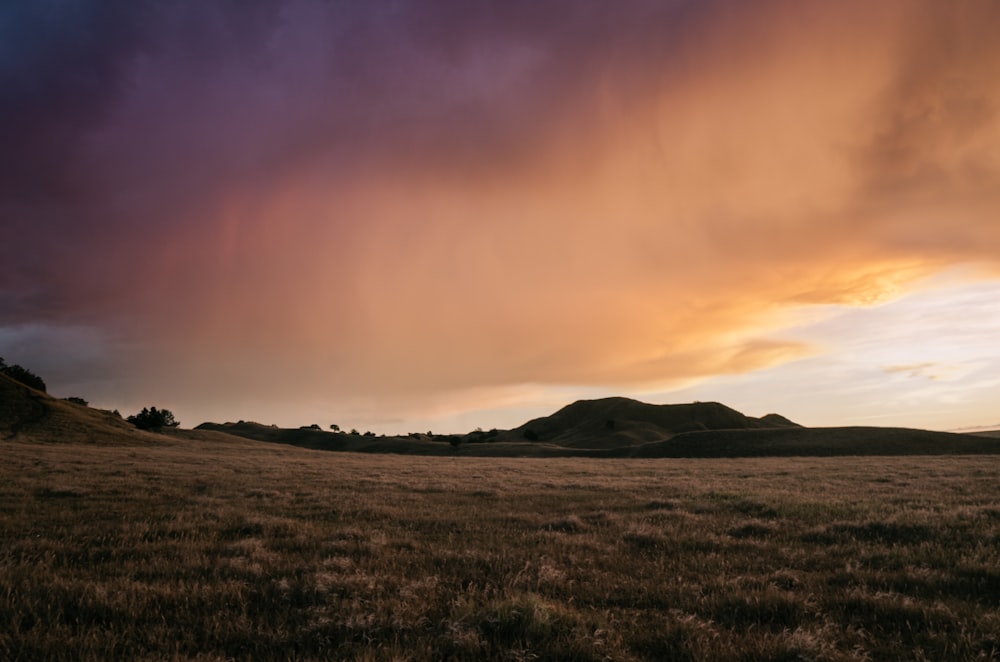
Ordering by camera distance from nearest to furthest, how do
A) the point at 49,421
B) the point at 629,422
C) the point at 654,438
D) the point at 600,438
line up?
the point at 49,421
the point at 600,438
the point at 654,438
the point at 629,422

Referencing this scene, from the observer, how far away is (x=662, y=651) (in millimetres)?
5992

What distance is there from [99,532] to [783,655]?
47.3 ft

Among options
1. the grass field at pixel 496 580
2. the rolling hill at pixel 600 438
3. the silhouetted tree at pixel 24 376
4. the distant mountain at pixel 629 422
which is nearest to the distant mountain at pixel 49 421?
the rolling hill at pixel 600 438

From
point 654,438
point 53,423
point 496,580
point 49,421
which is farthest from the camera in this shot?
point 654,438

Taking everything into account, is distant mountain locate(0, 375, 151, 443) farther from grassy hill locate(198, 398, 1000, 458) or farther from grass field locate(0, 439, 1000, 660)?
grass field locate(0, 439, 1000, 660)

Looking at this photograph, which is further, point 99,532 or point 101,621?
point 99,532

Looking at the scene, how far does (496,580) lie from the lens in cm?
884

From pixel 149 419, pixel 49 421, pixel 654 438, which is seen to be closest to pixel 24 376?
pixel 149 419

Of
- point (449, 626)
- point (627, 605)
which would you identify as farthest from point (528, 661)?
point (627, 605)

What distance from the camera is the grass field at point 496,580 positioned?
608 centimetres

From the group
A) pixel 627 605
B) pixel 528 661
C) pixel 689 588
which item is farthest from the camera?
pixel 689 588

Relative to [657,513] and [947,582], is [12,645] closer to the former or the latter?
[947,582]

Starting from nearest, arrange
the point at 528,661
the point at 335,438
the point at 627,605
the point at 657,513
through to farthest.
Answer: the point at 528,661 < the point at 627,605 < the point at 657,513 < the point at 335,438

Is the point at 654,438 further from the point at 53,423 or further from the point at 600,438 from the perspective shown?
the point at 53,423
